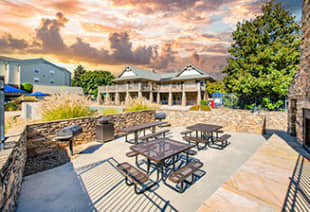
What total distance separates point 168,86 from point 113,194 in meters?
24.4

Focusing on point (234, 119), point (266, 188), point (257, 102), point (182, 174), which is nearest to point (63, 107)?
point (182, 174)

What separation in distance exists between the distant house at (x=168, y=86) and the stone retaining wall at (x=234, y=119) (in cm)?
1253

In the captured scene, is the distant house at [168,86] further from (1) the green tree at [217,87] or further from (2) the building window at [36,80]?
(2) the building window at [36,80]

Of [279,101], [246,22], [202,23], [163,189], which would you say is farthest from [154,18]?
[163,189]

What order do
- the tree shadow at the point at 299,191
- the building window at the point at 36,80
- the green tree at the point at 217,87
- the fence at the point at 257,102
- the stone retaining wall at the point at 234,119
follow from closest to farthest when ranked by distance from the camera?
the tree shadow at the point at 299,191, the stone retaining wall at the point at 234,119, the fence at the point at 257,102, the green tree at the point at 217,87, the building window at the point at 36,80

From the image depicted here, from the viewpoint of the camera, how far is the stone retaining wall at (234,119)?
7383mm

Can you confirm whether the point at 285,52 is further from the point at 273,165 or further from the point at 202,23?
the point at 273,165

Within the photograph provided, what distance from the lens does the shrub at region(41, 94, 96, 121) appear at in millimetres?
5088

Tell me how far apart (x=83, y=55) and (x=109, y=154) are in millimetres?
18666

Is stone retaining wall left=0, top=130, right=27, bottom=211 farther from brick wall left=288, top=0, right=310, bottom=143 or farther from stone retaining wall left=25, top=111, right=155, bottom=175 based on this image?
brick wall left=288, top=0, right=310, bottom=143

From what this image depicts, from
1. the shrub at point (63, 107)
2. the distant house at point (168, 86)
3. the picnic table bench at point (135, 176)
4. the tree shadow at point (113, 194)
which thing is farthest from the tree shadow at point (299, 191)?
the distant house at point (168, 86)

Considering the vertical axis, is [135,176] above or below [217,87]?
below

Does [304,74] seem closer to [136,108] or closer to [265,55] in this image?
[136,108]

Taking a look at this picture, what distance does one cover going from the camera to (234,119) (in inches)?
309
